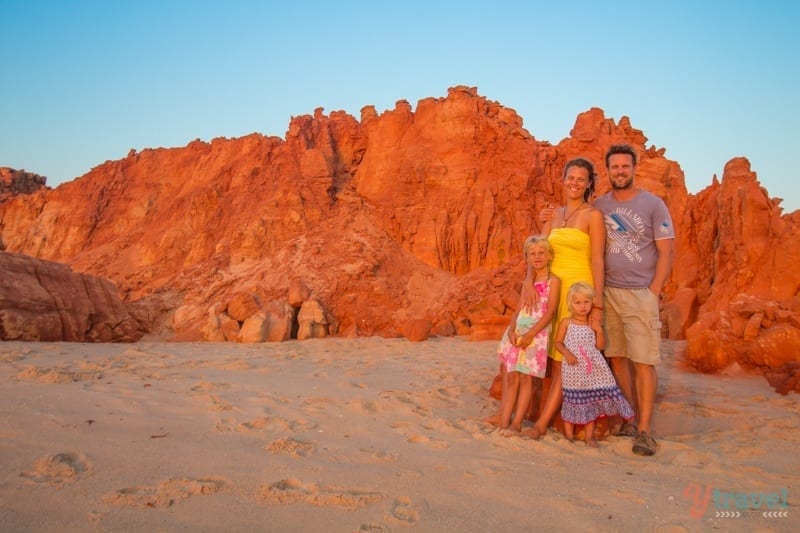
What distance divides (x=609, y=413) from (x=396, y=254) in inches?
511

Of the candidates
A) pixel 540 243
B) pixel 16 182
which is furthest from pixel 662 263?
pixel 16 182

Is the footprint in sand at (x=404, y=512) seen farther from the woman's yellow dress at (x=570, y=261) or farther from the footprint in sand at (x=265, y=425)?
the woman's yellow dress at (x=570, y=261)

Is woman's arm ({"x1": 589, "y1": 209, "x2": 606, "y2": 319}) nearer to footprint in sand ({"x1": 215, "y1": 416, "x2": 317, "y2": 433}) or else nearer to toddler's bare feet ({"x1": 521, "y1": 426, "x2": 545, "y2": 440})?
toddler's bare feet ({"x1": 521, "y1": 426, "x2": 545, "y2": 440})

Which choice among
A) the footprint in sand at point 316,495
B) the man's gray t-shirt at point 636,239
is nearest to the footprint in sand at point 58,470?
the footprint in sand at point 316,495

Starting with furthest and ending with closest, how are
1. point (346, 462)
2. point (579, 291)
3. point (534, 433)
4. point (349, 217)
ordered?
point (349, 217) < point (579, 291) < point (534, 433) < point (346, 462)

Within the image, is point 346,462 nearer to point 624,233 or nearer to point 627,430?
point 627,430

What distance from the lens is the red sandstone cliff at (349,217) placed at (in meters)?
13.9

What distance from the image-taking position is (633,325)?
12.9 ft

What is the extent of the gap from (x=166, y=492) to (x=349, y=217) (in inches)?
607

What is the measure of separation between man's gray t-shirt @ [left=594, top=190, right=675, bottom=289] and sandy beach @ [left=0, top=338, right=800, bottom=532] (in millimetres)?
1170

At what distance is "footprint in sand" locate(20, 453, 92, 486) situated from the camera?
2.26m

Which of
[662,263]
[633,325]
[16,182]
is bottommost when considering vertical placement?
[633,325]

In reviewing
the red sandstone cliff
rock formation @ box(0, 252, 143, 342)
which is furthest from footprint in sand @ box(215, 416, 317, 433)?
the red sandstone cliff

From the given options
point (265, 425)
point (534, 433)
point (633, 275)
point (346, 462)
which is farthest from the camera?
point (633, 275)
